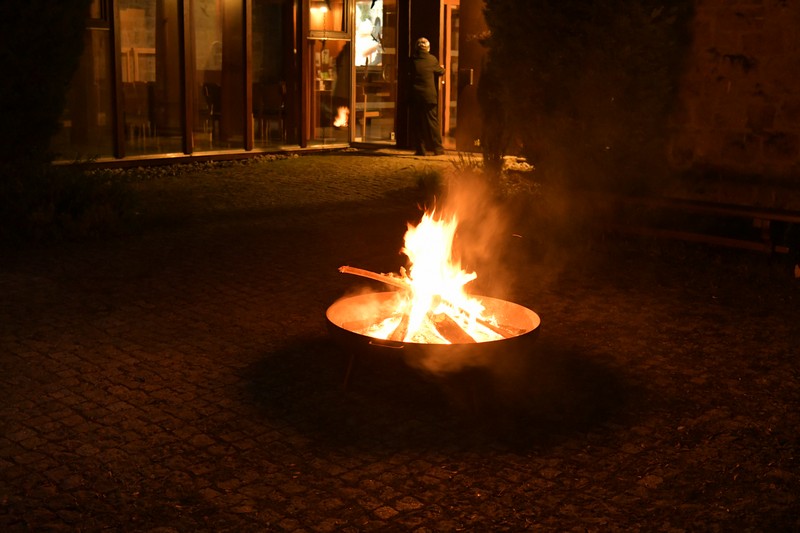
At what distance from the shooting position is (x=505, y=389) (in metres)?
6.23

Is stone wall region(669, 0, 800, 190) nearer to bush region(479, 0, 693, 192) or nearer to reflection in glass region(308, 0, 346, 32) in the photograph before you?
bush region(479, 0, 693, 192)

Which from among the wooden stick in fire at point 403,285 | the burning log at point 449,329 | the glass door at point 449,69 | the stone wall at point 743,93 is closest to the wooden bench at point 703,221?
the stone wall at point 743,93

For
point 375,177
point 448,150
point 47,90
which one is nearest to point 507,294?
point 47,90

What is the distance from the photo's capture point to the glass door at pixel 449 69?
20.8 metres

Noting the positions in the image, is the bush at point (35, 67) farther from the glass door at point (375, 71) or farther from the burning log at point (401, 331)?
the glass door at point (375, 71)

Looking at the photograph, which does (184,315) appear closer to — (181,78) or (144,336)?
(144,336)

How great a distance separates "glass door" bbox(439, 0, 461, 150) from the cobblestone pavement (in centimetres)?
1182

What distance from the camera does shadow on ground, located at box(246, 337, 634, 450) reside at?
5449 millimetres

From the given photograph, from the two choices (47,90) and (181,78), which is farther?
(181,78)

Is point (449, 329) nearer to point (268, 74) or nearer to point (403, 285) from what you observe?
point (403, 285)

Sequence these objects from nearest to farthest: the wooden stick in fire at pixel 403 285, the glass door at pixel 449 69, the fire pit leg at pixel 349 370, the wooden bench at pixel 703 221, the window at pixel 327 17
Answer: the fire pit leg at pixel 349 370 → the wooden stick in fire at pixel 403 285 → the wooden bench at pixel 703 221 → the window at pixel 327 17 → the glass door at pixel 449 69

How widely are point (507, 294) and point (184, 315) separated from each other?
288cm

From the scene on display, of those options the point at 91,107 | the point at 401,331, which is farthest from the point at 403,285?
the point at 91,107

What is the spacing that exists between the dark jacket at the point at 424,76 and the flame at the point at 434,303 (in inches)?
498
